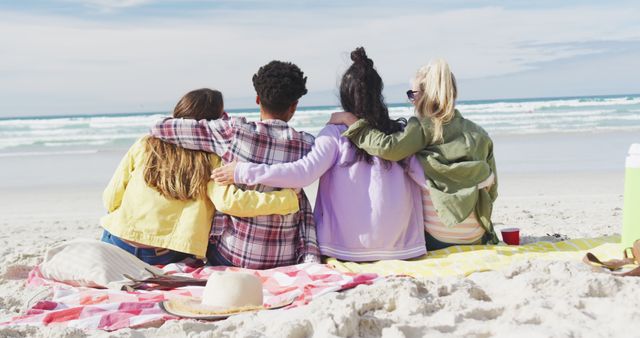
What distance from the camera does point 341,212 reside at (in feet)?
14.5

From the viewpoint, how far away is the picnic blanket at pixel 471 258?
411 centimetres

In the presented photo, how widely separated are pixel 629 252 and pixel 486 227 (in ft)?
2.82

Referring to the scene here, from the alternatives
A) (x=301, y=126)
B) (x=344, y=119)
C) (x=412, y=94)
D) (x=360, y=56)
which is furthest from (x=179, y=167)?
(x=301, y=126)

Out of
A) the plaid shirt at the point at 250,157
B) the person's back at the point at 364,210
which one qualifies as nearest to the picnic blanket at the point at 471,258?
the person's back at the point at 364,210

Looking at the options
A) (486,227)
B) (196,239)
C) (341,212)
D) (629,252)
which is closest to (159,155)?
(196,239)

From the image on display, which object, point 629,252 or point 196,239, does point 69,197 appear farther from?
point 629,252

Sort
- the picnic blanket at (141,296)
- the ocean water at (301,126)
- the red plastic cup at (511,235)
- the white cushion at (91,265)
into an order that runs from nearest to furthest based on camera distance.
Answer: the picnic blanket at (141,296), the white cushion at (91,265), the red plastic cup at (511,235), the ocean water at (301,126)

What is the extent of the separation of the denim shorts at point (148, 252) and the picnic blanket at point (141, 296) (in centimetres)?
9

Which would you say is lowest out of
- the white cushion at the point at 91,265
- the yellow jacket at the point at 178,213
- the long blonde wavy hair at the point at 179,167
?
the white cushion at the point at 91,265

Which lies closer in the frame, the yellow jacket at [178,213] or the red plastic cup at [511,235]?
the yellow jacket at [178,213]

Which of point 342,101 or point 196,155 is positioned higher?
point 342,101

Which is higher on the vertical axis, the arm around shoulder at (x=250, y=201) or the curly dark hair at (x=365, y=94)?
the curly dark hair at (x=365, y=94)

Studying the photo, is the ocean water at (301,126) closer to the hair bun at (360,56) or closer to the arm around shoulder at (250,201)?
the hair bun at (360,56)

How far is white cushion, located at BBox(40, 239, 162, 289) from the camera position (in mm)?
4031
